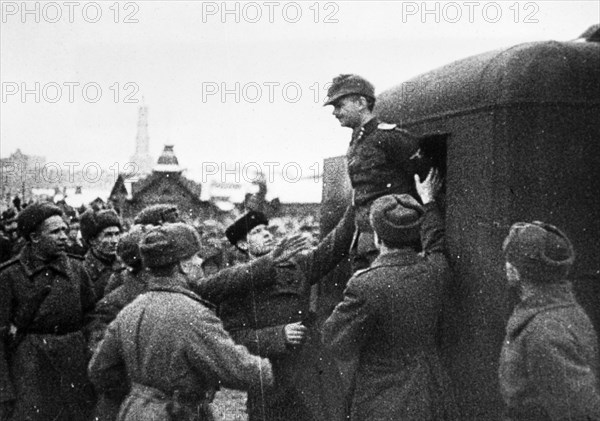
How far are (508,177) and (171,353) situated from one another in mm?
2323

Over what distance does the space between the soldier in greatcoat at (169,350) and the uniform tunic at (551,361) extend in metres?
1.29

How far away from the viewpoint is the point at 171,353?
3.74 m

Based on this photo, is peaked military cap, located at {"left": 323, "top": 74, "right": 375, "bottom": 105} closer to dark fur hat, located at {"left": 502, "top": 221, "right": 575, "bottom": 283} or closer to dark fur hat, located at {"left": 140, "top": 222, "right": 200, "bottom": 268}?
dark fur hat, located at {"left": 140, "top": 222, "right": 200, "bottom": 268}

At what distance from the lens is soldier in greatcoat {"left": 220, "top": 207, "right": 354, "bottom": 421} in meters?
5.27

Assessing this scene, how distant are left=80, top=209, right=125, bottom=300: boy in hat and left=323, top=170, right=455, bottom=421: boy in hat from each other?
3.28m

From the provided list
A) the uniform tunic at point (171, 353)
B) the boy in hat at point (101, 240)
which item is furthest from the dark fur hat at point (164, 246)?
the boy in hat at point (101, 240)

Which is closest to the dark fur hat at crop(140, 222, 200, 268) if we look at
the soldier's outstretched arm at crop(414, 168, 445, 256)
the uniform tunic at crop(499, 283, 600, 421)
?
the uniform tunic at crop(499, 283, 600, 421)

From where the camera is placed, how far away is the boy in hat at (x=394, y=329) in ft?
13.1

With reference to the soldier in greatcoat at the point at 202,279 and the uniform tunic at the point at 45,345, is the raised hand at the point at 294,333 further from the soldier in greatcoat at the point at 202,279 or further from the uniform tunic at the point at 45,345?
the uniform tunic at the point at 45,345

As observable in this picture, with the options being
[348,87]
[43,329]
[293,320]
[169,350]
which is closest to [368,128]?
[348,87]

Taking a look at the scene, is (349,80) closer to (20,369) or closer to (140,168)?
(20,369)

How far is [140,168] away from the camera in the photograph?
1521 inches

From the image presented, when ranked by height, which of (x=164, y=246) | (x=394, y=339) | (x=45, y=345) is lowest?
(x=45, y=345)

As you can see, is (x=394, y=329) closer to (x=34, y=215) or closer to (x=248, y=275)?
(x=248, y=275)
